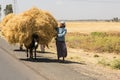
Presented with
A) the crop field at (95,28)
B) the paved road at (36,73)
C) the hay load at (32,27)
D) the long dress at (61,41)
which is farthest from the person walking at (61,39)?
the crop field at (95,28)

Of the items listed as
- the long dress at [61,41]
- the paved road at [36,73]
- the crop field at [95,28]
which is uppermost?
the long dress at [61,41]

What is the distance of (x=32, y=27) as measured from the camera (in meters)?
21.7

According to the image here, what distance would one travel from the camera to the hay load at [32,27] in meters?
21.7

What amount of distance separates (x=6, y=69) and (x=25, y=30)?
4.07 m

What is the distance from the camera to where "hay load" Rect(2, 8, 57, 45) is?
2169 centimetres

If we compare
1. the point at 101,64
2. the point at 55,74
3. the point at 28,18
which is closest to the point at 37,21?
the point at 28,18

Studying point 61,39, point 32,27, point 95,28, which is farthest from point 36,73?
point 95,28

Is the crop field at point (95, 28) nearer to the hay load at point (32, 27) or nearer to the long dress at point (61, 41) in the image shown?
the hay load at point (32, 27)

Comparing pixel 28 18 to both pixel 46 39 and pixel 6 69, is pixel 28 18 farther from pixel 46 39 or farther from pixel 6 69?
pixel 6 69

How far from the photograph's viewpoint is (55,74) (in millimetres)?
16469

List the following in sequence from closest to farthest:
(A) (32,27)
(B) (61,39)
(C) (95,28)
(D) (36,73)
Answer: (D) (36,73) < (B) (61,39) < (A) (32,27) < (C) (95,28)

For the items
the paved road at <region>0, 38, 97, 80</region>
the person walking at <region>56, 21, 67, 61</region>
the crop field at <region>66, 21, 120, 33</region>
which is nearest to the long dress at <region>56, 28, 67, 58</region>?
the person walking at <region>56, 21, 67, 61</region>

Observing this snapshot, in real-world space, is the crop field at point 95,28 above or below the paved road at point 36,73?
below

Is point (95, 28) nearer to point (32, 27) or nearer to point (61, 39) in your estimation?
point (32, 27)
